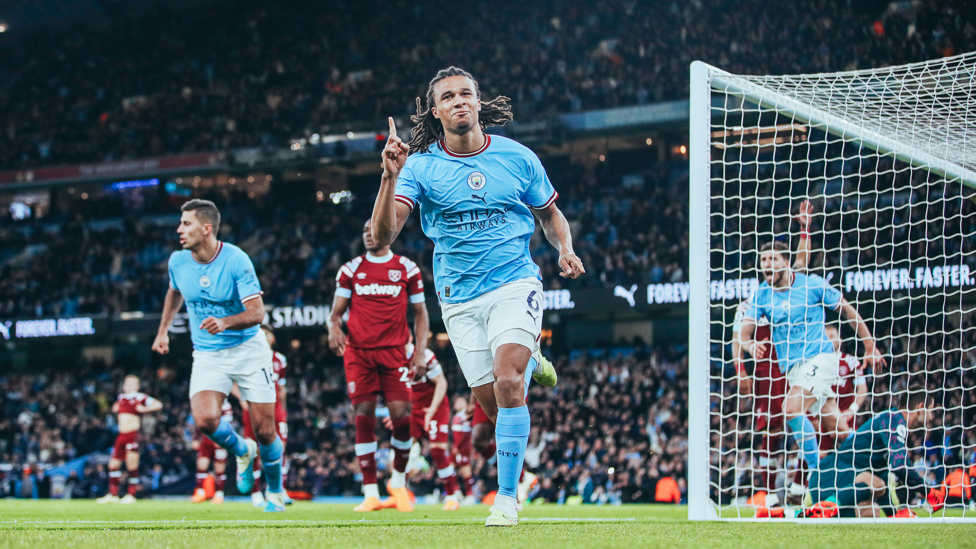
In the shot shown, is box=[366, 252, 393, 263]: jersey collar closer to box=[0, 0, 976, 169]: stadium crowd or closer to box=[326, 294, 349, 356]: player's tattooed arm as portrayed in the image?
box=[326, 294, 349, 356]: player's tattooed arm

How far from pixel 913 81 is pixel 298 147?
2028 cm

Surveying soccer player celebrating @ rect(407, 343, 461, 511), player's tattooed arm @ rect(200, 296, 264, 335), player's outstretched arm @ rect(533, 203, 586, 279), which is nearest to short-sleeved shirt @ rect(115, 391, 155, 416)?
soccer player celebrating @ rect(407, 343, 461, 511)

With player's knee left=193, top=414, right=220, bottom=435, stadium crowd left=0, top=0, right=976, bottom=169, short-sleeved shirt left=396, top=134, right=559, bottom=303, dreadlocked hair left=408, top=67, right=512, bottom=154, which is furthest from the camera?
stadium crowd left=0, top=0, right=976, bottom=169

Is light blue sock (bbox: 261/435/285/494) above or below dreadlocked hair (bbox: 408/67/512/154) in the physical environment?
below

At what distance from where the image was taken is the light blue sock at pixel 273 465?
7.41 meters

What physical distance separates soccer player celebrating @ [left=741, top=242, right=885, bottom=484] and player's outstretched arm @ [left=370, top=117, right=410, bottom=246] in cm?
375

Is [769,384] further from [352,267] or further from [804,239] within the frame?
[352,267]

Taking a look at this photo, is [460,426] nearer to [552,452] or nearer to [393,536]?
[393,536]

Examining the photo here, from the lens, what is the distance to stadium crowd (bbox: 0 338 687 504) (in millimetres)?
16000

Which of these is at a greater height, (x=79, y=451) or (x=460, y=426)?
(x=460, y=426)

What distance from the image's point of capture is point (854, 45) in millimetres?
20812

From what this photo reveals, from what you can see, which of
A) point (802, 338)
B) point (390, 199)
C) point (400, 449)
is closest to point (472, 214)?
point (390, 199)

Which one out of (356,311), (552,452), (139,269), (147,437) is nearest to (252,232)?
(139,269)

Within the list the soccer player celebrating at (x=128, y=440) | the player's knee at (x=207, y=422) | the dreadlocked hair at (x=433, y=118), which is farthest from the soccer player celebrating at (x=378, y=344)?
the soccer player celebrating at (x=128, y=440)
